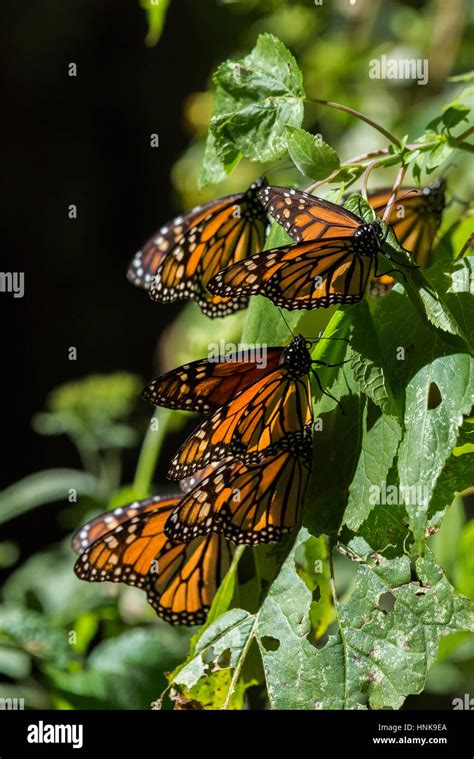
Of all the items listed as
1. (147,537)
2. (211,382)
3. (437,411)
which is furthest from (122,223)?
(437,411)

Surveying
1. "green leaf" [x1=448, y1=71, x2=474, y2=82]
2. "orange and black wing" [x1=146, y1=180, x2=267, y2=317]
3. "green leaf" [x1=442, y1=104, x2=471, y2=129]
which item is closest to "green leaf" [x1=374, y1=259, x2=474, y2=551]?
"green leaf" [x1=442, y1=104, x2=471, y2=129]

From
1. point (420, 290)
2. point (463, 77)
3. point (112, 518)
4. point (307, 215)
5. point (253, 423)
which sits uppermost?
point (463, 77)

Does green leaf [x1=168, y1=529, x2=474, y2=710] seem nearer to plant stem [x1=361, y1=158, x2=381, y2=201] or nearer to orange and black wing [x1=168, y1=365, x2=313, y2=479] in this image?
orange and black wing [x1=168, y1=365, x2=313, y2=479]

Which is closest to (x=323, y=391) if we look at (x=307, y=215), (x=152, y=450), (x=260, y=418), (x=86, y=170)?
(x=260, y=418)

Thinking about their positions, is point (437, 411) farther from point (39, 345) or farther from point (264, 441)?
point (39, 345)

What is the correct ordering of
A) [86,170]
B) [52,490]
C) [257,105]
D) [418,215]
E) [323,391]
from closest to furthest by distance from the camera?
1. [323,391]
2. [257,105]
3. [418,215]
4. [52,490]
5. [86,170]

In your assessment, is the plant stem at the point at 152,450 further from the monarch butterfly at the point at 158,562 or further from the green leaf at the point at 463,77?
the green leaf at the point at 463,77

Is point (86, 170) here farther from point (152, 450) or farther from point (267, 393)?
point (267, 393)

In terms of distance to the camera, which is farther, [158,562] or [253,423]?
[158,562]
